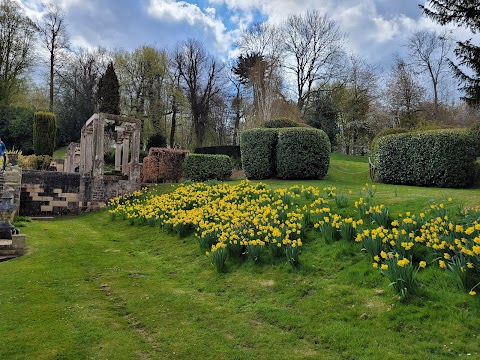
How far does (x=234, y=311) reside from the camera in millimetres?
4254

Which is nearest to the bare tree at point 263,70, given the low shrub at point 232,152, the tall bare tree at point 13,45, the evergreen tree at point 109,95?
the low shrub at point 232,152

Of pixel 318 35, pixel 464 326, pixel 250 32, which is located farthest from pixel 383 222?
pixel 250 32

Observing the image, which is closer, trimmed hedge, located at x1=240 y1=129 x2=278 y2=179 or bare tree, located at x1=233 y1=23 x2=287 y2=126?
trimmed hedge, located at x1=240 y1=129 x2=278 y2=179

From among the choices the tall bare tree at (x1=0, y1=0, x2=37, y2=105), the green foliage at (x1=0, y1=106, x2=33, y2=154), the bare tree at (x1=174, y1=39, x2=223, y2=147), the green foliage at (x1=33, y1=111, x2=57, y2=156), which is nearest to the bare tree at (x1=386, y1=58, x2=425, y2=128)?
the bare tree at (x1=174, y1=39, x2=223, y2=147)

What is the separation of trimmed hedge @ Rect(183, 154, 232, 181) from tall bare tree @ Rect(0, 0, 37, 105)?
25.5 metres

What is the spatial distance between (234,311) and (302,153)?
9763mm

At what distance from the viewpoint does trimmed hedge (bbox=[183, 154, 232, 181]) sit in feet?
51.1

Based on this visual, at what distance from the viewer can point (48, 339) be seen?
3.46m

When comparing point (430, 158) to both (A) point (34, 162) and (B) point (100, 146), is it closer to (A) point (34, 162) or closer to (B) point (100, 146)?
(B) point (100, 146)

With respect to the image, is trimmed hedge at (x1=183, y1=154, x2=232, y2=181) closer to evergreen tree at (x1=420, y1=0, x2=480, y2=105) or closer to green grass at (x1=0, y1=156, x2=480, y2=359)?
green grass at (x1=0, y1=156, x2=480, y2=359)

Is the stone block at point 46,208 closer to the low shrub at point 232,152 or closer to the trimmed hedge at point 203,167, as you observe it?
the trimmed hedge at point 203,167

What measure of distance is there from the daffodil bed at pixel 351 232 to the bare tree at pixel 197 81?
27615 mm

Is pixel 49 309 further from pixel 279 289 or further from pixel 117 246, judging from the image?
pixel 117 246

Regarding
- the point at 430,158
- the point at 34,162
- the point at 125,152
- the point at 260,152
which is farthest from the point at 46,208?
the point at 430,158
